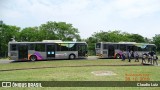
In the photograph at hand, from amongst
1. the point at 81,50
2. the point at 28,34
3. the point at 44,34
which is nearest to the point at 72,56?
the point at 81,50

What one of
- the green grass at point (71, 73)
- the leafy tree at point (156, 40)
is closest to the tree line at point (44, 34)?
the leafy tree at point (156, 40)

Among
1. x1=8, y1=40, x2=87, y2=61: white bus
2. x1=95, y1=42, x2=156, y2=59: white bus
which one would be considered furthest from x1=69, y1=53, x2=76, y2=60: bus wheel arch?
x1=95, y1=42, x2=156, y2=59: white bus

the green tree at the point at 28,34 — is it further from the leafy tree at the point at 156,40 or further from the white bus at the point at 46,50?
the leafy tree at the point at 156,40

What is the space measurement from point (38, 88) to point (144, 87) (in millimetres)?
4982

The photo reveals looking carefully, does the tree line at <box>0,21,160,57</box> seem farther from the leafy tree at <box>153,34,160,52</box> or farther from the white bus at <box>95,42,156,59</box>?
the white bus at <box>95,42,156,59</box>

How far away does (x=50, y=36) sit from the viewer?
2648 inches

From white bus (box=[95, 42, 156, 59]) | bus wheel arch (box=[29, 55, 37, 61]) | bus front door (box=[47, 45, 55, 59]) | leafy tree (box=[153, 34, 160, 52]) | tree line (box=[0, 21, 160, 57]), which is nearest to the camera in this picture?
bus wheel arch (box=[29, 55, 37, 61])

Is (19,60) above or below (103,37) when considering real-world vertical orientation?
below

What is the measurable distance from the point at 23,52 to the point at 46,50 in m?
3.04

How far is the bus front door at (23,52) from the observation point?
117ft

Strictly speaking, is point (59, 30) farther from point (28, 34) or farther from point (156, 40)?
point (156, 40)

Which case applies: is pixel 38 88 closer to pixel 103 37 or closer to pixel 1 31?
pixel 1 31

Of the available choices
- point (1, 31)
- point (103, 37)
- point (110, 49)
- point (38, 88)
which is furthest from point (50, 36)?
point (38, 88)

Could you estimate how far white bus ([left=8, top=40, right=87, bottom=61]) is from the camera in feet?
116
